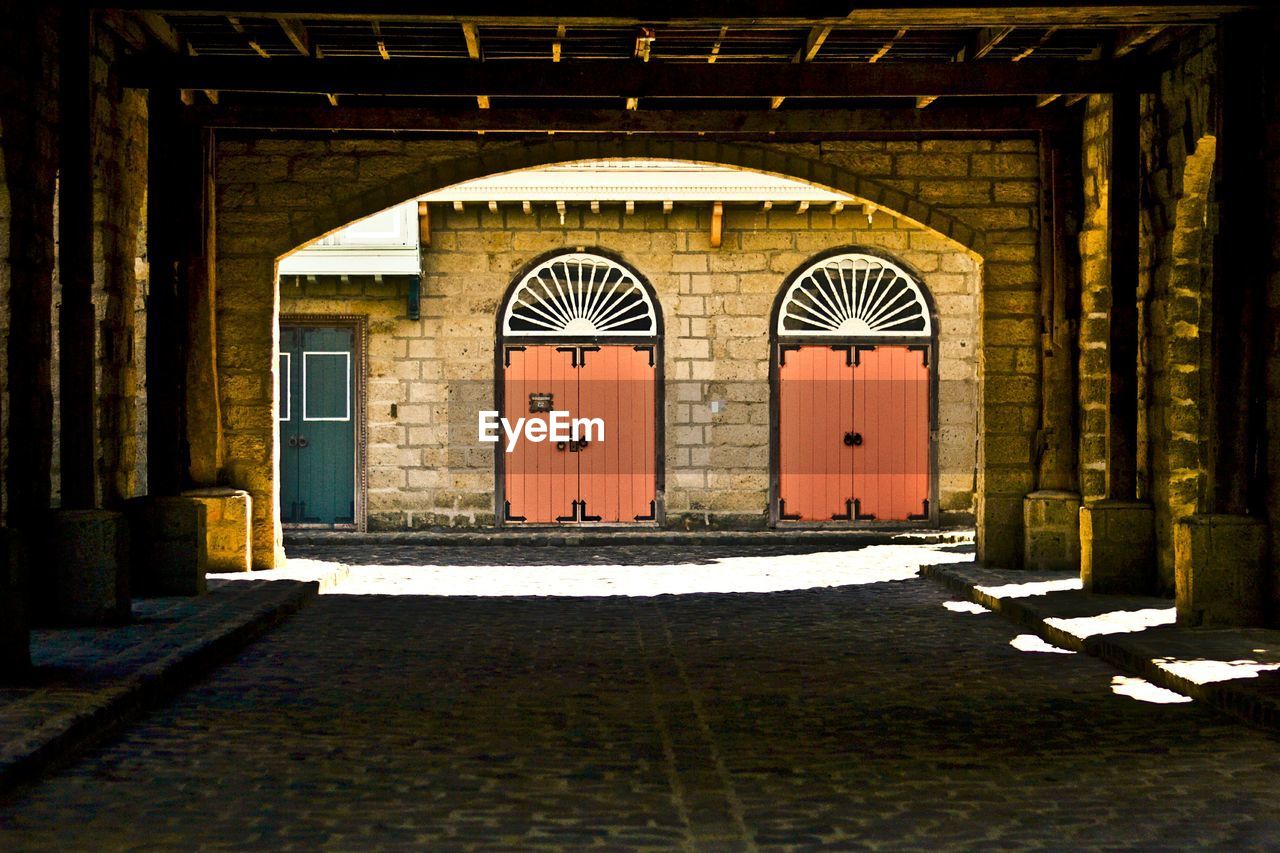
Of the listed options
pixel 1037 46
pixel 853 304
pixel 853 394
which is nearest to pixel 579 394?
pixel 853 394

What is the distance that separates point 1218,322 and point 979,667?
2.73 meters

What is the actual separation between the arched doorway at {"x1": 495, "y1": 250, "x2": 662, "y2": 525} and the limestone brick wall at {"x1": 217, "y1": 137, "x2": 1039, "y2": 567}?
5975mm

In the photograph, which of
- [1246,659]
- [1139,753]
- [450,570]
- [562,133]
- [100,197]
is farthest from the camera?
[450,570]

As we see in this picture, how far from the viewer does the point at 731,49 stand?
12.4 metres

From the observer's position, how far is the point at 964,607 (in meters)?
11.9

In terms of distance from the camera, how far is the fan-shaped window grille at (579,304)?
67.2 feet

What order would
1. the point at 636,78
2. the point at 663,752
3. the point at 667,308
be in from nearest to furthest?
the point at 663,752 < the point at 636,78 < the point at 667,308

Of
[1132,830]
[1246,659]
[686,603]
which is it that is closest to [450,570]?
[686,603]

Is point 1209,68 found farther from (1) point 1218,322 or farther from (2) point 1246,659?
(2) point 1246,659

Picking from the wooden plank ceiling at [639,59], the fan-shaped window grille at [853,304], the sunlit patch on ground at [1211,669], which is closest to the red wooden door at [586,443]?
the fan-shaped window grille at [853,304]

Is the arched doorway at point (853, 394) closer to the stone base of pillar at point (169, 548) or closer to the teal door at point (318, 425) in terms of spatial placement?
the teal door at point (318, 425)

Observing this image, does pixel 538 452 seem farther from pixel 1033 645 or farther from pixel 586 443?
pixel 1033 645

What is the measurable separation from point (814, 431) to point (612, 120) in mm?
8152

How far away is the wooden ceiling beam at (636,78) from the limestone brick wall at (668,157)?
2617 mm
